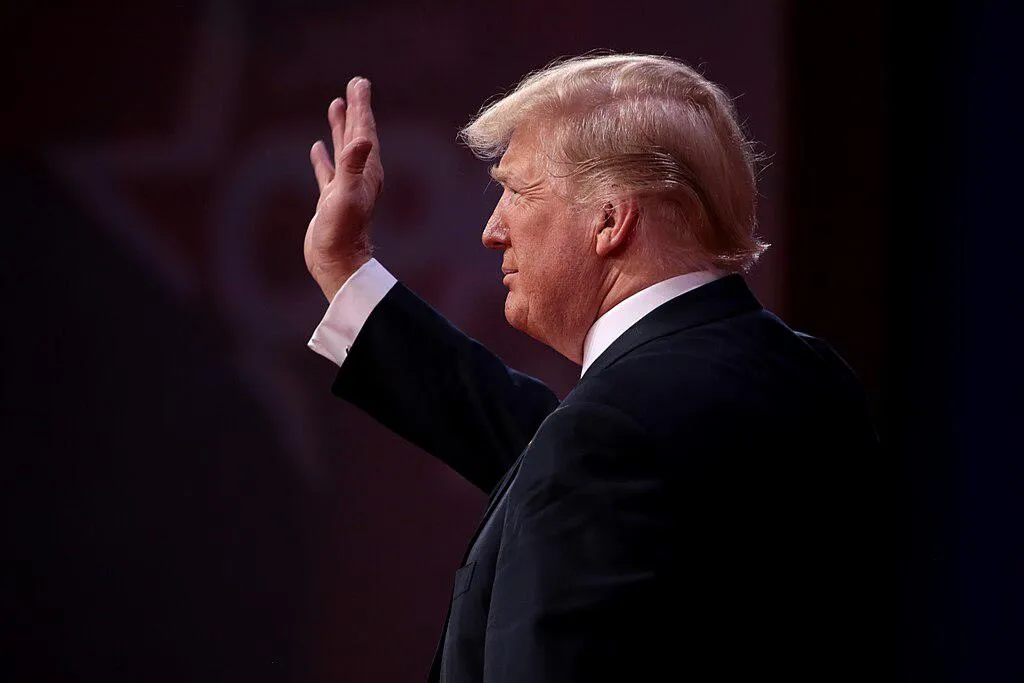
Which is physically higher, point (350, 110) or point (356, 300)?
point (350, 110)

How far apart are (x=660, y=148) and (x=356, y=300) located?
19.9 inches

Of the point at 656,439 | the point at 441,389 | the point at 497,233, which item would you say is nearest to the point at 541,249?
the point at 497,233

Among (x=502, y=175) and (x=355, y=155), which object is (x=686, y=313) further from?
(x=355, y=155)

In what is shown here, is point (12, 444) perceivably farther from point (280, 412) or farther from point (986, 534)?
point (986, 534)

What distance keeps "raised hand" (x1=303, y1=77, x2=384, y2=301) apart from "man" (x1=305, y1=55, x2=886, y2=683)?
26cm

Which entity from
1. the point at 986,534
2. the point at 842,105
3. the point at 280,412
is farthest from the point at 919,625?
the point at 280,412

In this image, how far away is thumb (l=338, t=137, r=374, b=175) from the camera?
1.26 m

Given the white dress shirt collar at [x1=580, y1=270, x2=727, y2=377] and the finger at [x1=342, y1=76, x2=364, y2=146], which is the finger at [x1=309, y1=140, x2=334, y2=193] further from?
the white dress shirt collar at [x1=580, y1=270, x2=727, y2=377]

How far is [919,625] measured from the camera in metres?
1.64

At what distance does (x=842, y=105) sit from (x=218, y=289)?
1024 millimetres

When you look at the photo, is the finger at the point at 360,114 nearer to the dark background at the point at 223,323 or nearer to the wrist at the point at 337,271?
the wrist at the point at 337,271

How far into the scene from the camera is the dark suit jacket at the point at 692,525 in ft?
2.53

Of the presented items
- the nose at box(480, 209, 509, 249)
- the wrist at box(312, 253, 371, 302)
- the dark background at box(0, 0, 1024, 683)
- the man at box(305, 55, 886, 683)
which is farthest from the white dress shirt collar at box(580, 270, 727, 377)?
the dark background at box(0, 0, 1024, 683)

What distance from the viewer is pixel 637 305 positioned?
36.9 inches
